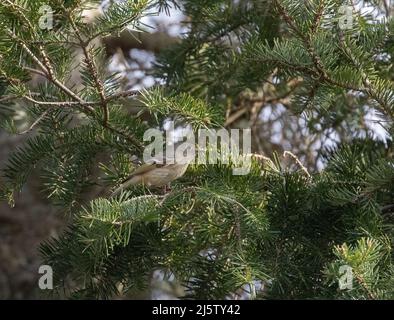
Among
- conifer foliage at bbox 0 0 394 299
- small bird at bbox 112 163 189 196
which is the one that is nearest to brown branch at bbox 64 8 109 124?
conifer foliage at bbox 0 0 394 299

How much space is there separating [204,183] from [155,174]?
0.12m

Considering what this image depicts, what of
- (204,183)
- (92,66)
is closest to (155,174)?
(204,183)

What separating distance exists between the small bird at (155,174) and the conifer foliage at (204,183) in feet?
0.09

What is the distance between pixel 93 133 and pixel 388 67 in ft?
3.00

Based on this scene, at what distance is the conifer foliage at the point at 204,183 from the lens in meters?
1.48

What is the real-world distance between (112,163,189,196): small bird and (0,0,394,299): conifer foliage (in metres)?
0.03

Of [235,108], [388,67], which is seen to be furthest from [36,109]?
[235,108]

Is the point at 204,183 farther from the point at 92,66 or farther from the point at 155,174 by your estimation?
the point at 92,66

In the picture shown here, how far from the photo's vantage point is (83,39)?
5.17 ft

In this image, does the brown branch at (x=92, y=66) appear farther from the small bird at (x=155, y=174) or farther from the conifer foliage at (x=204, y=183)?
the small bird at (x=155, y=174)

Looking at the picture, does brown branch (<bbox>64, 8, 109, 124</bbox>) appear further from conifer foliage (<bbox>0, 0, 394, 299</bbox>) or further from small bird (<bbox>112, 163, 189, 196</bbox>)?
small bird (<bbox>112, 163, 189, 196</bbox>)

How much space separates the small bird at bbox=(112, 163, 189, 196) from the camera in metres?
1.70

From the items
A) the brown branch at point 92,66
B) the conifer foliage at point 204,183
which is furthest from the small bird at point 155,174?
the brown branch at point 92,66
